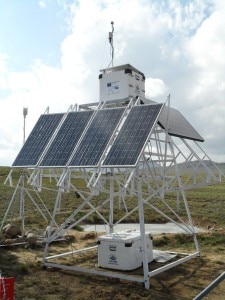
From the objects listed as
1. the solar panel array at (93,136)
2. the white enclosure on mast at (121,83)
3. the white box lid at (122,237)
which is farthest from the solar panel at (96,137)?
the white box lid at (122,237)

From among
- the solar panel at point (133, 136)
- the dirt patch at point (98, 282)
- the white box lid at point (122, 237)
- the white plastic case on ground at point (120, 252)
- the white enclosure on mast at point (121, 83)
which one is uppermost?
the white enclosure on mast at point (121, 83)

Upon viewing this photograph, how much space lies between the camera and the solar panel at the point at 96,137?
583 inches

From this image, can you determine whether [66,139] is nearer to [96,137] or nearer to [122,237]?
[96,137]

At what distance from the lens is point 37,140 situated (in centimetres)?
1819

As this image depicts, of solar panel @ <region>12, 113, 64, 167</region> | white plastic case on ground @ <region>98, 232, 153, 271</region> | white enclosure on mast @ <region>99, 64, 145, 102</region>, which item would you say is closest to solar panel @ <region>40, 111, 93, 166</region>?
solar panel @ <region>12, 113, 64, 167</region>

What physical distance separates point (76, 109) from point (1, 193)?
30632mm

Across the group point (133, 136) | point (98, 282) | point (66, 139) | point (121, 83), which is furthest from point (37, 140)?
point (98, 282)

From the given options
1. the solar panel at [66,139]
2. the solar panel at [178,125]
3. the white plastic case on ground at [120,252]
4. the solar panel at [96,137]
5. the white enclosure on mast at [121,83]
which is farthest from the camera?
the white enclosure on mast at [121,83]

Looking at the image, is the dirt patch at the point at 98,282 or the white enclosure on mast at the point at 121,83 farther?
the white enclosure on mast at the point at 121,83

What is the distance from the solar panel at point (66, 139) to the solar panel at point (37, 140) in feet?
1.99

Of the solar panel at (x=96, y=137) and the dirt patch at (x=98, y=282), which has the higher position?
the solar panel at (x=96, y=137)

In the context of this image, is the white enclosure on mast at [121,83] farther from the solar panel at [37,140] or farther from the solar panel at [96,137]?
the solar panel at [37,140]

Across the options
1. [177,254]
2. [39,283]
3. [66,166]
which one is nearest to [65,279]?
[39,283]

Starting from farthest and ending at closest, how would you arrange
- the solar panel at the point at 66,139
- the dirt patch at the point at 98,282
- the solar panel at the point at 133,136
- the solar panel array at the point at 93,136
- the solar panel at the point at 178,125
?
the solar panel at the point at 178,125
the solar panel at the point at 66,139
the solar panel array at the point at 93,136
the solar panel at the point at 133,136
the dirt patch at the point at 98,282
